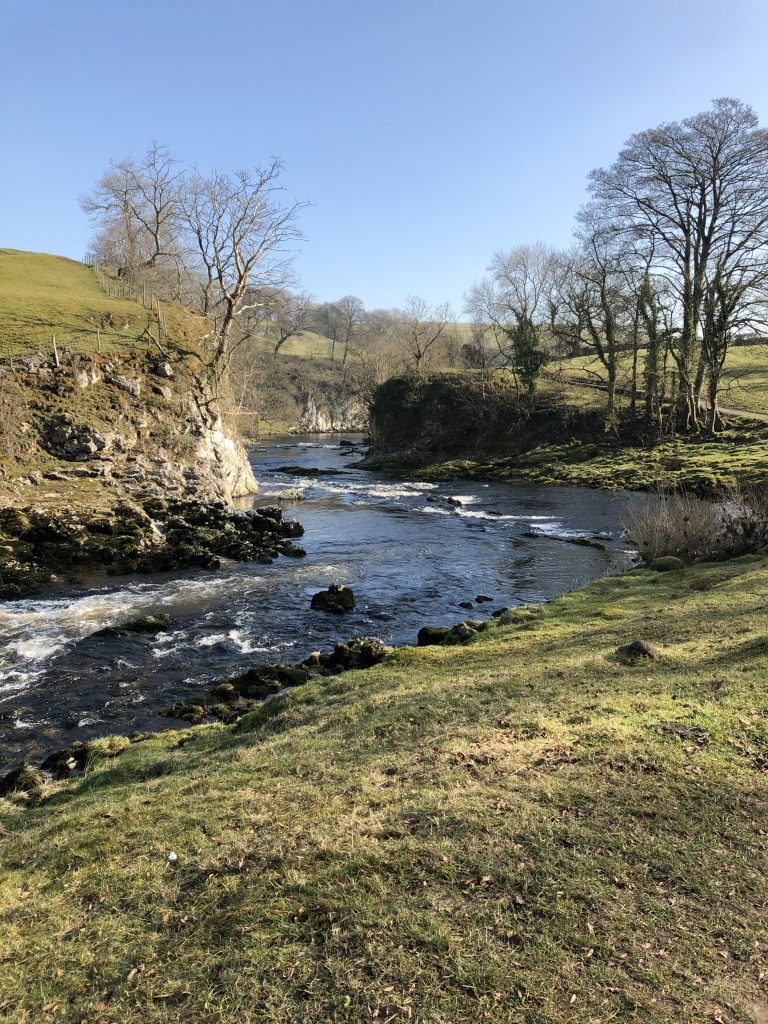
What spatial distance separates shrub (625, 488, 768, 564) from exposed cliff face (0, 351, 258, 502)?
835 inches

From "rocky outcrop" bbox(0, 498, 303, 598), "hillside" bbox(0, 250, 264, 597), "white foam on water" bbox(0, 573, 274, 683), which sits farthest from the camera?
"hillside" bbox(0, 250, 264, 597)

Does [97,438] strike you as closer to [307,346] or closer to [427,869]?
[427,869]

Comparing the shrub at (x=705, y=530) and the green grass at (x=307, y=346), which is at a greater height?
the green grass at (x=307, y=346)

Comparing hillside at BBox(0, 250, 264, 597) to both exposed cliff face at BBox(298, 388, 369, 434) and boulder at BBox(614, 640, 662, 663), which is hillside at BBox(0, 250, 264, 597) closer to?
boulder at BBox(614, 640, 662, 663)

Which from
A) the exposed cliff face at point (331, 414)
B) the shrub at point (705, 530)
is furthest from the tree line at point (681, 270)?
the exposed cliff face at point (331, 414)

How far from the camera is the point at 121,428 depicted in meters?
29.7

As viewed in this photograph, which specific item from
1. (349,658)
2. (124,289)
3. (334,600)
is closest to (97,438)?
(334,600)

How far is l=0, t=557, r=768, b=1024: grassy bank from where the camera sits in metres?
3.51

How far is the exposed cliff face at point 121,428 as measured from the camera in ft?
85.2

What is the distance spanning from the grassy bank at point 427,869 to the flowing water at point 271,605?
371cm

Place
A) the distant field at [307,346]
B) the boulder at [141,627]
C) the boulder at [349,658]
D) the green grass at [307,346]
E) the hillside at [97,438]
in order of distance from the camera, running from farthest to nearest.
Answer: the distant field at [307,346] < the green grass at [307,346] < the hillside at [97,438] < the boulder at [141,627] < the boulder at [349,658]

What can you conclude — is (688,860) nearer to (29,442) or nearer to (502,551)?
(502,551)

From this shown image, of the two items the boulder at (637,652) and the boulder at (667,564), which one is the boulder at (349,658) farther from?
the boulder at (667,564)

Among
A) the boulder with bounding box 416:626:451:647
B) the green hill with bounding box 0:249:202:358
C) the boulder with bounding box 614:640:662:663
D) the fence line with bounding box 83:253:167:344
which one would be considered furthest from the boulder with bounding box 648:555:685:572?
the fence line with bounding box 83:253:167:344
